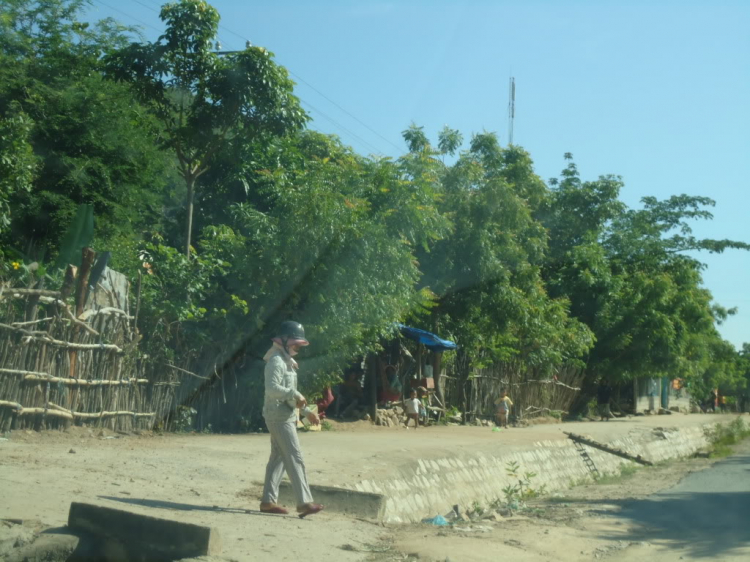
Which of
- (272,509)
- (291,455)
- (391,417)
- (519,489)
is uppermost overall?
(391,417)

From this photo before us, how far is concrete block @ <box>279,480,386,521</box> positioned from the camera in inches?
328

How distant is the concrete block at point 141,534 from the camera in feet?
18.2

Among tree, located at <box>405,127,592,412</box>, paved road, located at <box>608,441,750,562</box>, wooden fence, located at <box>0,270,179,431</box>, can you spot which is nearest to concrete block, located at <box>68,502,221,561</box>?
paved road, located at <box>608,441,750,562</box>

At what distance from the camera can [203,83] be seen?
14.4 m

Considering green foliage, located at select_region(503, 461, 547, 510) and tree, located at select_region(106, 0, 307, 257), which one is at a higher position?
tree, located at select_region(106, 0, 307, 257)

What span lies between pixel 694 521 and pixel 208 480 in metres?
6.53

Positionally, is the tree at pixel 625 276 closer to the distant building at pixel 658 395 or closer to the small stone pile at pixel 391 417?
the distant building at pixel 658 395

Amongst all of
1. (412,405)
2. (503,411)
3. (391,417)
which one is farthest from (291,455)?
(503,411)

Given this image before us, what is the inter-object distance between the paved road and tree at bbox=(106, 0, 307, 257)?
28.0ft

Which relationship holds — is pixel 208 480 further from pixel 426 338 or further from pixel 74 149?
pixel 74 149

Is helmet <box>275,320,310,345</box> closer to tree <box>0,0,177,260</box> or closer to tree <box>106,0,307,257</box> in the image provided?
tree <box>106,0,307,257</box>

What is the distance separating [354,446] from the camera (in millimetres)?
13055

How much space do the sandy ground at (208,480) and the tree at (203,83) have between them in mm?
4223

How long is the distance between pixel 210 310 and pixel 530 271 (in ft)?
36.6
